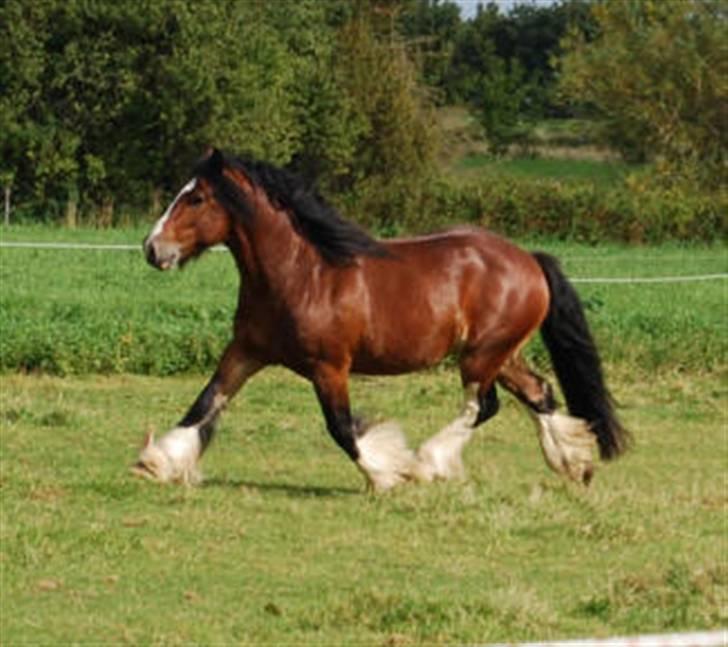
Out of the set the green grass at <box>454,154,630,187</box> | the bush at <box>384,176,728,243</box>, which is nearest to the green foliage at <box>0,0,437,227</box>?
the bush at <box>384,176,728,243</box>

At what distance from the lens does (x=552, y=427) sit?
37.4 feet

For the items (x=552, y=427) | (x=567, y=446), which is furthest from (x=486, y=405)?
(x=567, y=446)

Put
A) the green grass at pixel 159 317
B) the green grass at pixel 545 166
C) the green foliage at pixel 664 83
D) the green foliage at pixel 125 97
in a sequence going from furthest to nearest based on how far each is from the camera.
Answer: the green grass at pixel 545 166 → the green foliage at pixel 664 83 → the green foliage at pixel 125 97 → the green grass at pixel 159 317

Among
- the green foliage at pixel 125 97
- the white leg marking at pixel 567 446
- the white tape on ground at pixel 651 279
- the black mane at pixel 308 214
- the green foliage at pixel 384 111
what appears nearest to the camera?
the black mane at pixel 308 214

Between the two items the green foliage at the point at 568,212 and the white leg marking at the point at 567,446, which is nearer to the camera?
the white leg marking at the point at 567,446

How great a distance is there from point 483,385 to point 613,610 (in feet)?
11.4

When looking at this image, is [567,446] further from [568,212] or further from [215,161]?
[568,212]

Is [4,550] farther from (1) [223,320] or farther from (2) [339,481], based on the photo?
(1) [223,320]

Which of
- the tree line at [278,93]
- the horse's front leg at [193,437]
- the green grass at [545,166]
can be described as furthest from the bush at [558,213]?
the horse's front leg at [193,437]

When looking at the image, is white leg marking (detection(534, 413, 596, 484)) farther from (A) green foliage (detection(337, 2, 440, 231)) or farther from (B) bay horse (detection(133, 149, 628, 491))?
(A) green foliage (detection(337, 2, 440, 231))

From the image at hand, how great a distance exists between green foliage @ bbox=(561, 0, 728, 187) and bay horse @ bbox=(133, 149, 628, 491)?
129 ft

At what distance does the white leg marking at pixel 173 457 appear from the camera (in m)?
10.6

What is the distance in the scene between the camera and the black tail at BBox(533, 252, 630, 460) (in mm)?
11688

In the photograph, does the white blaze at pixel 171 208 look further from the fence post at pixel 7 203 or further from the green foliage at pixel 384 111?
the green foliage at pixel 384 111
